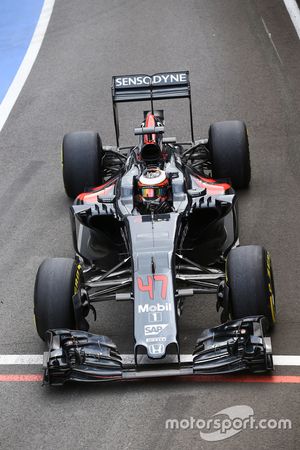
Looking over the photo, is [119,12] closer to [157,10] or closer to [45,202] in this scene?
[157,10]

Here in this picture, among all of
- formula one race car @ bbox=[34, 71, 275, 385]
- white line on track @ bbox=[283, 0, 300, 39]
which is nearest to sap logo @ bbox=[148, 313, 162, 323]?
formula one race car @ bbox=[34, 71, 275, 385]

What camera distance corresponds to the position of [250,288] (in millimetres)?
10367

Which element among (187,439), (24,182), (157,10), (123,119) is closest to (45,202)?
(24,182)

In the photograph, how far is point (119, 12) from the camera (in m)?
23.4

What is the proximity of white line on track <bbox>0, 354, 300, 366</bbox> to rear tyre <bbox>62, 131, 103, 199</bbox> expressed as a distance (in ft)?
11.4

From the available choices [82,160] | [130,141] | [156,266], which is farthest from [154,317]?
[130,141]

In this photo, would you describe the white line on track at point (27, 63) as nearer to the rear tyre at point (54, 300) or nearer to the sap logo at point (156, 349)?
the rear tyre at point (54, 300)

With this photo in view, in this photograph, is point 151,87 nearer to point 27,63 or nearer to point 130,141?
point 130,141

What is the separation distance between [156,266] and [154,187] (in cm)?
151

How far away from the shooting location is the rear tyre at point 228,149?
13984 millimetres

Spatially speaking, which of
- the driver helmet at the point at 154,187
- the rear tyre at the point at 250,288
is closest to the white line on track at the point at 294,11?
the driver helmet at the point at 154,187

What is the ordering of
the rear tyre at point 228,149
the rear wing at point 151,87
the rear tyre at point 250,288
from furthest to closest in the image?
1. the rear wing at point 151,87
2. the rear tyre at point 228,149
3. the rear tyre at point 250,288

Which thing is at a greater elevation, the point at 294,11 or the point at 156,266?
the point at 294,11

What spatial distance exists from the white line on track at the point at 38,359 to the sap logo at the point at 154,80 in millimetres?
4791
